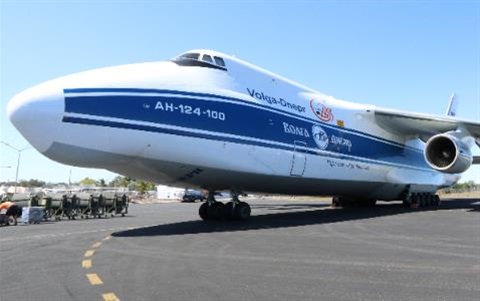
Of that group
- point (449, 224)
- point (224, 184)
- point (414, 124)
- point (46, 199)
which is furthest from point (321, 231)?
point (46, 199)

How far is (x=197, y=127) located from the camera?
13.0 metres

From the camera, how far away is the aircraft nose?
1091 centimetres

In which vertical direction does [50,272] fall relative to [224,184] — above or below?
below

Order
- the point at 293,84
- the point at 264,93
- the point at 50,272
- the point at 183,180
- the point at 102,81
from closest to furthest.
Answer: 1. the point at 50,272
2. the point at 102,81
3. the point at 183,180
4. the point at 264,93
5. the point at 293,84

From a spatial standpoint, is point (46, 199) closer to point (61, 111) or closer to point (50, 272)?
point (61, 111)

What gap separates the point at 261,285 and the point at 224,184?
860 centimetres

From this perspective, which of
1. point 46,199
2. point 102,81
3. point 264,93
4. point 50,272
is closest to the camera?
point 50,272

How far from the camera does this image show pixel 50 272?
707 cm

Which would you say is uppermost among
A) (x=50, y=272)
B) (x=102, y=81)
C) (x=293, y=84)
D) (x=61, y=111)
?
(x=293, y=84)

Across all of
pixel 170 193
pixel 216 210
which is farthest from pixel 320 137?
pixel 170 193

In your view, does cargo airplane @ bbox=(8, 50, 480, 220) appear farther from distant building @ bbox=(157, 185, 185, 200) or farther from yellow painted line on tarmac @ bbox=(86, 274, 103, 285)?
distant building @ bbox=(157, 185, 185, 200)

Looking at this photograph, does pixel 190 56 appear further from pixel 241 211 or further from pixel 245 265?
pixel 245 265

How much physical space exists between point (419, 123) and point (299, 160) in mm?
8927

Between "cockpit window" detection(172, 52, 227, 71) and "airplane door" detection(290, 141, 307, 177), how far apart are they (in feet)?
11.8
